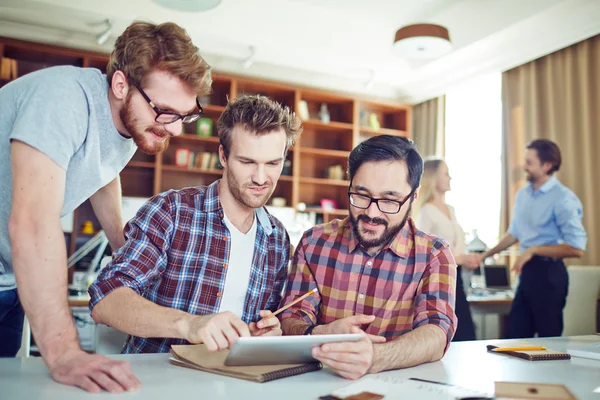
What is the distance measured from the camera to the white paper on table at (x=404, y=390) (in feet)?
3.28

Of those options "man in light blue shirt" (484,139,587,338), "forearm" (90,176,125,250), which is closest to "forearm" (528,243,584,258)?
"man in light blue shirt" (484,139,587,338)

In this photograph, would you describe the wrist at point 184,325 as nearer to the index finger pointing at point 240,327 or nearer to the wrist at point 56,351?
the index finger pointing at point 240,327

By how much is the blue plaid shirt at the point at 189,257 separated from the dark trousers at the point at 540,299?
7.53ft

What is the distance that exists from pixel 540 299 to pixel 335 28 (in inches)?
123

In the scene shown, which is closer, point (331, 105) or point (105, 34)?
point (105, 34)

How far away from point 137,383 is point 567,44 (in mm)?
4915

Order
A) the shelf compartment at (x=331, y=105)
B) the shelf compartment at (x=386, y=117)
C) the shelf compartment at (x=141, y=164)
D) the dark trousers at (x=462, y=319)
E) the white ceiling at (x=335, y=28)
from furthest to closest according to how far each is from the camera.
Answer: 1. the shelf compartment at (x=386, y=117)
2. the shelf compartment at (x=331, y=105)
3. the shelf compartment at (x=141, y=164)
4. the white ceiling at (x=335, y=28)
5. the dark trousers at (x=462, y=319)

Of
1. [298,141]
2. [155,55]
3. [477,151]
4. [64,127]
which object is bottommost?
[64,127]

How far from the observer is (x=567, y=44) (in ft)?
15.5

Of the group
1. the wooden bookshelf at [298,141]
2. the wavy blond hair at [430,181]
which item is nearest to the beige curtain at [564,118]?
the wooden bookshelf at [298,141]

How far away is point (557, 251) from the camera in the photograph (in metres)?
3.37

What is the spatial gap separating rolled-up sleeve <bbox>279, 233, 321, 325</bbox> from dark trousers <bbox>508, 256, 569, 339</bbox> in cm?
226

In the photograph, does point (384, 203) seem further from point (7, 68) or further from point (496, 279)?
point (7, 68)

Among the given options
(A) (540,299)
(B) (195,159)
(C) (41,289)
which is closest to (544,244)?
(A) (540,299)
